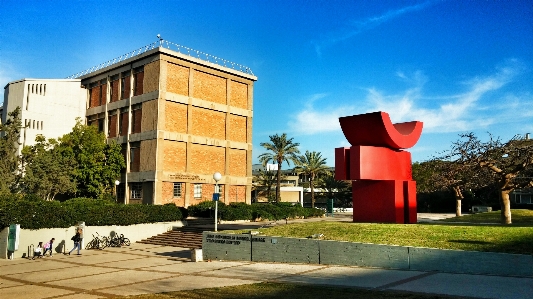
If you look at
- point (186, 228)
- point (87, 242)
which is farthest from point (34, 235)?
point (186, 228)

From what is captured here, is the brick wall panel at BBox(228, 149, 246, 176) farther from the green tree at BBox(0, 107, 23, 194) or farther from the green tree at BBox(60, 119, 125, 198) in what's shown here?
the green tree at BBox(0, 107, 23, 194)

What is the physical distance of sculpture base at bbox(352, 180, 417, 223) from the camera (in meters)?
24.7

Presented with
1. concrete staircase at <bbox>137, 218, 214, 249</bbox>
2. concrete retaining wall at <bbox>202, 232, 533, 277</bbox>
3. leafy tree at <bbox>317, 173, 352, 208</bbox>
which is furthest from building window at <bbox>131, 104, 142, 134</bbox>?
leafy tree at <bbox>317, 173, 352, 208</bbox>

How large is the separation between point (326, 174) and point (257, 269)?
2178 inches

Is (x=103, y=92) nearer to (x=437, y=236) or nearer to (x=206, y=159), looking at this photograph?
(x=206, y=159)

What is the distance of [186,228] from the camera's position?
3472 centimetres

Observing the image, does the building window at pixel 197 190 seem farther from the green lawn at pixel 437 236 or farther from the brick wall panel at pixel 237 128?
the green lawn at pixel 437 236

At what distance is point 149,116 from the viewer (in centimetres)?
4459

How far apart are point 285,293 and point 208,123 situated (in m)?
36.5

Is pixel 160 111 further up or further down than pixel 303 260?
further up

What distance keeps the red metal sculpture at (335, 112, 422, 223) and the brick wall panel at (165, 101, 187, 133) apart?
23.4 meters

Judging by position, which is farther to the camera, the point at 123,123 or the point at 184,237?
the point at 123,123

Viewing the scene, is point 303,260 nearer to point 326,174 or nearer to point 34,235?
point 34,235

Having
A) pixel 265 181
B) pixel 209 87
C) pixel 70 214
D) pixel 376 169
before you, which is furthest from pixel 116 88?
pixel 376 169
